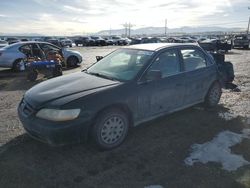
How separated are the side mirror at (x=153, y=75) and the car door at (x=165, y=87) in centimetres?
8

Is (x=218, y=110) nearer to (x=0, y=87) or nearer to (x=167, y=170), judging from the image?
(x=167, y=170)

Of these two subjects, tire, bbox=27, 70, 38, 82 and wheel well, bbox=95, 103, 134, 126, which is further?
tire, bbox=27, 70, 38, 82

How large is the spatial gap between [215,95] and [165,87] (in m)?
2.02

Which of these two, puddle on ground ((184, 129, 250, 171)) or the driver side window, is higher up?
the driver side window

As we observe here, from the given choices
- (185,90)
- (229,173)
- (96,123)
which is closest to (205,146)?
(229,173)

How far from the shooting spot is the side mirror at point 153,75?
15.0ft

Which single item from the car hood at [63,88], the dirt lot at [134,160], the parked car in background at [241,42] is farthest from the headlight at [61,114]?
the parked car in background at [241,42]

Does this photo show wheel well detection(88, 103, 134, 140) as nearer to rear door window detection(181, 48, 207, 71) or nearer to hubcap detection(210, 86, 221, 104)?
rear door window detection(181, 48, 207, 71)

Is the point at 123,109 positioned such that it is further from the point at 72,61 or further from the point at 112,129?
the point at 72,61

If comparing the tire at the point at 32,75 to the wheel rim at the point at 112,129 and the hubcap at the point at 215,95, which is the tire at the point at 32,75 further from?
the wheel rim at the point at 112,129

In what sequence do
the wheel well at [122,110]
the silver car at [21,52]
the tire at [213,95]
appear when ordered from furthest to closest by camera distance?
the silver car at [21,52]
the tire at [213,95]
the wheel well at [122,110]

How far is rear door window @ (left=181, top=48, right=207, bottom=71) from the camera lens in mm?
5609

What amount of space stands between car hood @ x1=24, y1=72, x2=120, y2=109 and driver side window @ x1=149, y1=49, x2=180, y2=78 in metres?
0.94

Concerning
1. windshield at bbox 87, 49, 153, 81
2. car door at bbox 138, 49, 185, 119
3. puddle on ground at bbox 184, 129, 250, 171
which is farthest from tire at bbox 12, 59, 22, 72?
puddle on ground at bbox 184, 129, 250, 171
